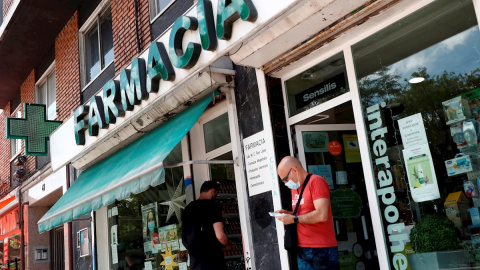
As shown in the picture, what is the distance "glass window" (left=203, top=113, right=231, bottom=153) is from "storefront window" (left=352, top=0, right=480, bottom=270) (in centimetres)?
260

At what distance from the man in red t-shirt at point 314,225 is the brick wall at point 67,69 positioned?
26.1ft

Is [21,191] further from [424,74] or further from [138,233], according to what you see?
[424,74]

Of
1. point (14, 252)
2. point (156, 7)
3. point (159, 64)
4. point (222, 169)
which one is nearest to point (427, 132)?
point (222, 169)

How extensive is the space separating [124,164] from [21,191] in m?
8.17

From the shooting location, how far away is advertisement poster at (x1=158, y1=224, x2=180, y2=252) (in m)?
7.98

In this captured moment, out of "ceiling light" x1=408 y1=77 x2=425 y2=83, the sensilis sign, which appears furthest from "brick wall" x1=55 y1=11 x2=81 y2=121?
"ceiling light" x1=408 y1=77 x2=425 y2=83


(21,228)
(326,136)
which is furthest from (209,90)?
(21,228)

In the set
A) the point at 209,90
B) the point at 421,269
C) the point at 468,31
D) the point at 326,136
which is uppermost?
the point at 209,90

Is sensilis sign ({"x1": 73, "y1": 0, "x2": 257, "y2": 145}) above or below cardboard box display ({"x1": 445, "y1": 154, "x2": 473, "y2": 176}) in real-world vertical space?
above

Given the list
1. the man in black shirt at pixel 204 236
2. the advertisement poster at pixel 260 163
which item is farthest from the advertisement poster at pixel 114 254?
the advertisement poster at pixel 260 163

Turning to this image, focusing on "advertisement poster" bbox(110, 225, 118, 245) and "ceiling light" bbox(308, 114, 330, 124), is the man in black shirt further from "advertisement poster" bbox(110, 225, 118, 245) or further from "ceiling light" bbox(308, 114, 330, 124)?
"advertisement poster" bbox(110, 225, 118, 245)

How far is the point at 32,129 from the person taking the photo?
12.0 meters

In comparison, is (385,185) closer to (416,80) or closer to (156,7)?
(416,80)

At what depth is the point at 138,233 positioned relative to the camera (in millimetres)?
→ 9031
